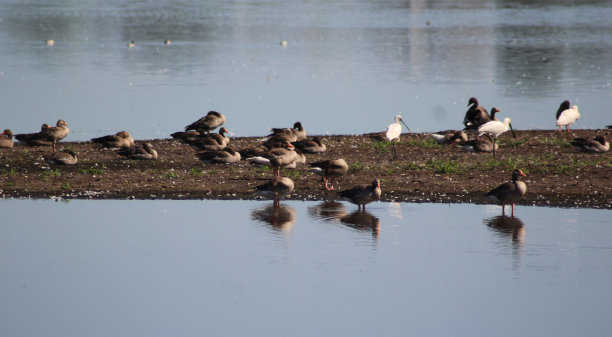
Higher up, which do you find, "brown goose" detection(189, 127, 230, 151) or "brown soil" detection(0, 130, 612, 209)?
"brown goose" detection(189, 127, 230, 151)

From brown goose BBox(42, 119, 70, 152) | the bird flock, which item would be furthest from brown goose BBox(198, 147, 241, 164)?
brown goose BBox(42, 119, 70, 152)

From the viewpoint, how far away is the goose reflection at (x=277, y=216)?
17297mm

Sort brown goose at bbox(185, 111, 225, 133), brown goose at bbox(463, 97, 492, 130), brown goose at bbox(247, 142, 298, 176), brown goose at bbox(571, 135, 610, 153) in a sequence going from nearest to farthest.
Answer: brown goose at bbox(247, 142, 298, 176), brown goose at bbox(571, 135, 610, 153), brown goose at bbox(463, 97, 492, 130), brown goose at bbox(185, 111, 225, 133)

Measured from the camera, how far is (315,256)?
14977 millimetres

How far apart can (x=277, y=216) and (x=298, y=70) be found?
31.9m

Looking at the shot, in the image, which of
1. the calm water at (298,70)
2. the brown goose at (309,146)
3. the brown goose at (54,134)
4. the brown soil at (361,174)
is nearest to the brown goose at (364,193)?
the brown soil at (361,174)

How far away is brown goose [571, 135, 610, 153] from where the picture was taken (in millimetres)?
23812

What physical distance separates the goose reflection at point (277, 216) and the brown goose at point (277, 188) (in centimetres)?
25

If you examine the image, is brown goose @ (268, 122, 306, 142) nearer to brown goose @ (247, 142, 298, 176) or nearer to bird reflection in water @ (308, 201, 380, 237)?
brown goose @ (247, 142, 298, 176)

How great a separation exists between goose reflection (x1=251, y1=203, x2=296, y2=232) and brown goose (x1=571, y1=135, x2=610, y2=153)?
9.17 metres

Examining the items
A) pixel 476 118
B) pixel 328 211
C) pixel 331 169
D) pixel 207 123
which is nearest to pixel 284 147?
pixel 331 169

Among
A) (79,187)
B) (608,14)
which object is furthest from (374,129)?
(608,14)

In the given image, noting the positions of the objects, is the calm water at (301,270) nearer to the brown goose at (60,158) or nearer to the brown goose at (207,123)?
the brown goose at (60,158)

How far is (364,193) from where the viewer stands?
18.3 meters
